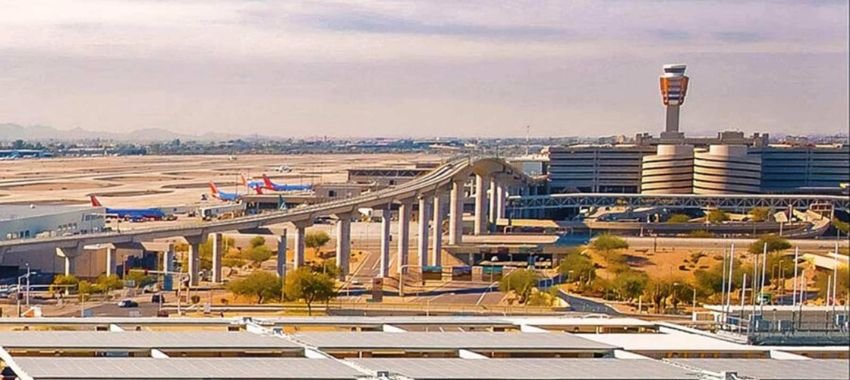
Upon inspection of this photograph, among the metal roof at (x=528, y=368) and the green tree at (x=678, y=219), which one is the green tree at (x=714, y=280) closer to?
the metal roof at (x=528, y=368)

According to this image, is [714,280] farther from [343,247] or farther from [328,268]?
[343,247]

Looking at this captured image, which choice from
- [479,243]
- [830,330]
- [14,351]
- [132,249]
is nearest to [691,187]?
[479,243]

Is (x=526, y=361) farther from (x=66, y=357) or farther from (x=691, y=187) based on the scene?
(x=691, y=187)

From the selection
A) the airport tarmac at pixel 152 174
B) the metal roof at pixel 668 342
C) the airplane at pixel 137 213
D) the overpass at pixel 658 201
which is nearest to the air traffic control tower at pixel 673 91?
the airport tarmac at pixel 152 174

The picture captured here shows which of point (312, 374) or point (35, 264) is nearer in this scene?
point (312, 374)

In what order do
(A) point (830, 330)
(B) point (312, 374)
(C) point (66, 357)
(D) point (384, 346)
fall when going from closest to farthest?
A: (B) point (312, 374), (C) point (66, 357), (D) point (384, 346), (A) point (830, 330)

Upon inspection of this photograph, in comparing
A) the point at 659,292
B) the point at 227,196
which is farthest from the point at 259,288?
the point at 227,196

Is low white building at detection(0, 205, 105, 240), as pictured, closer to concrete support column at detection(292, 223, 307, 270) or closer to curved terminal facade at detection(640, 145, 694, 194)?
concrete support column at detection(292, 223, 307, 270)
